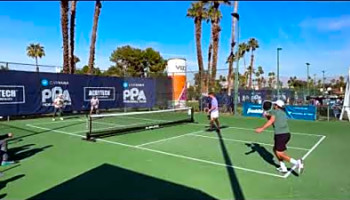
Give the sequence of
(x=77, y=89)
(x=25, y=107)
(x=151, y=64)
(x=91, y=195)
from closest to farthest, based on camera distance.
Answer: (x=91, y=195) → (x=25, y=107) → (x=77, y=89) → (x=151, y=64)

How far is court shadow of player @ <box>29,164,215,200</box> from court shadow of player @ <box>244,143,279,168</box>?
3.20 metres

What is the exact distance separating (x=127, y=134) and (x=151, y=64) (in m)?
50.8

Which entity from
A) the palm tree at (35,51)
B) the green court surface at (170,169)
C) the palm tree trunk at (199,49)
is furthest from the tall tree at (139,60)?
the green court surface at (170,169)

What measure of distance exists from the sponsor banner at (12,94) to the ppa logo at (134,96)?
8372 mm

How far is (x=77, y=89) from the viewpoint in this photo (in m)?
22.7

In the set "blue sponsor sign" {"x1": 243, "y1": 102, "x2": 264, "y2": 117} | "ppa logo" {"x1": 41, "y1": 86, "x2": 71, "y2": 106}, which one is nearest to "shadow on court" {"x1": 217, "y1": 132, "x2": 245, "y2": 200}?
"blue sponsor sign" {"x1": 243, "y1": 102, "x2": 264, "y2": 117}

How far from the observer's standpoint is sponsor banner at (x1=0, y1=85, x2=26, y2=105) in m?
18.5

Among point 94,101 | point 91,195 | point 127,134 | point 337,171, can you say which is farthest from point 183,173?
point 94,101

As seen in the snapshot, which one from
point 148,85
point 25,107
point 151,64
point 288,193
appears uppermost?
point 151,64

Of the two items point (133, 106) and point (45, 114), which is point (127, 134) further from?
point (133, 106)

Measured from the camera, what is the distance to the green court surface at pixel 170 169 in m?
6.05

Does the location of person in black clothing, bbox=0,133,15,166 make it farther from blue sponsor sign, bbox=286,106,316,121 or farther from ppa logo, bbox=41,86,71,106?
blue sponsor sign, bbox=286,106,316,121

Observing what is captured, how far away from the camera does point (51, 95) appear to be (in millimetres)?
21094

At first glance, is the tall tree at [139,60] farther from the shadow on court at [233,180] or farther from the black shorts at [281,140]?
the black shorts at [281,140]
